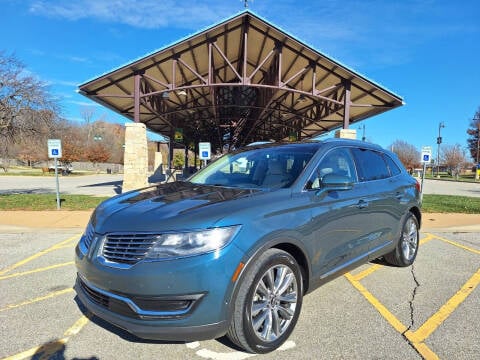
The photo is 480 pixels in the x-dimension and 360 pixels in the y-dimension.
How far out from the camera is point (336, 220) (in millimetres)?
3201

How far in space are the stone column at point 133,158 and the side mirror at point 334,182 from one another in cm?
1274

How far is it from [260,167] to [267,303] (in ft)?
4.96

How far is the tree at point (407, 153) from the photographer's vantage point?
68.5 metres

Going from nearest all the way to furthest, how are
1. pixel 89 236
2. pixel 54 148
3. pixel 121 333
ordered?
pixel 89 236
pixel 121 333
pixel 54 148

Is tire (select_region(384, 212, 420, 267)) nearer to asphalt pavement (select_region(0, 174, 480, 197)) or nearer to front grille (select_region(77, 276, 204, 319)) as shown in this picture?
front grille (select_region(77, 276, 204, 319))

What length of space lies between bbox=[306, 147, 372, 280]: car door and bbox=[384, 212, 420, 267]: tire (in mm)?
1197

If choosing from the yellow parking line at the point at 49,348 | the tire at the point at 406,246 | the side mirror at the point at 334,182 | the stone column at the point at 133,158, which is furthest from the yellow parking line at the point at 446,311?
the stone column at the point at 133,158

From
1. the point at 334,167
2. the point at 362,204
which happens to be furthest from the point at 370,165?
the point at 334,167

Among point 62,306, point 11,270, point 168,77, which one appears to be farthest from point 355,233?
point 168,77

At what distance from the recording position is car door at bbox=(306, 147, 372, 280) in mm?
3006

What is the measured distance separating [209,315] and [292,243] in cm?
91

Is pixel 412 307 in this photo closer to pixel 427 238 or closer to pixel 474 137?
pixel 427 238

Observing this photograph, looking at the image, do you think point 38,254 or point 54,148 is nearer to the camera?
point 38,254

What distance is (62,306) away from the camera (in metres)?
3.44
